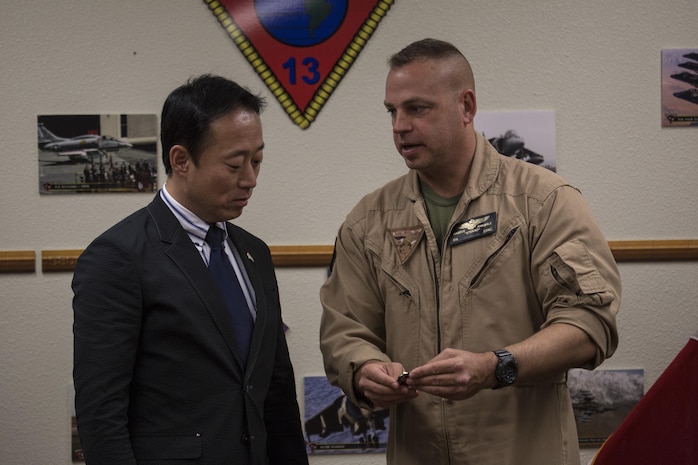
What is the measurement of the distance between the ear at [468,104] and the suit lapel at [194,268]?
0.80m

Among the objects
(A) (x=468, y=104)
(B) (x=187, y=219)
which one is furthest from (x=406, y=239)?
(B) (x=187, y=219)

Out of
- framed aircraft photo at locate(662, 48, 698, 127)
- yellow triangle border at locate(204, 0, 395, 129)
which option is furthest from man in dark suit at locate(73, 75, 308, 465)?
framed aircraft photo at locate(662, 48, 698, 127)

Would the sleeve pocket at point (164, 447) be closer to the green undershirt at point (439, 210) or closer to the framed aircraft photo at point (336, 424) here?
the green undershirt at point (439, 210)

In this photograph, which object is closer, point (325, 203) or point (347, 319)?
Result: point (347, 319)

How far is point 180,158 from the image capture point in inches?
78.2

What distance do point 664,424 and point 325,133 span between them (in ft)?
5.89

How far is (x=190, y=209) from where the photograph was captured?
2016mm

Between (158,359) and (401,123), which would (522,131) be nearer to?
(401,123)

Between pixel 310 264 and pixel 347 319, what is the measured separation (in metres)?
1.22

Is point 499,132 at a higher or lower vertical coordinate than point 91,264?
higher

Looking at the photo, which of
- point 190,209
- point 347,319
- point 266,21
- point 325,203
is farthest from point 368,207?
point 266,21

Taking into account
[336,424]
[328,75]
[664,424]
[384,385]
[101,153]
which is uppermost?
[328,75]

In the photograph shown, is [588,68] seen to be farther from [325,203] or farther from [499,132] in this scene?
[325,203]

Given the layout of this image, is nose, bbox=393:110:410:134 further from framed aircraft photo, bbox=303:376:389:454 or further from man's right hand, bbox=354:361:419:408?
framed aircraft photo, bbox=303:376:389:454
